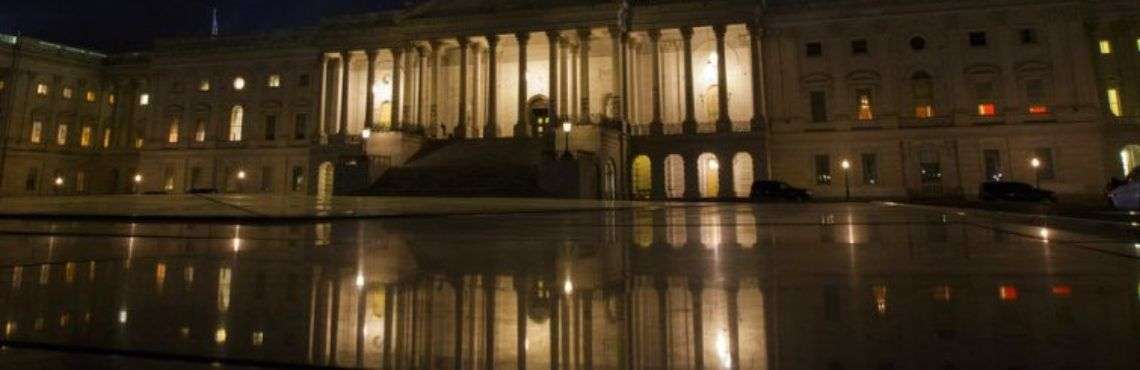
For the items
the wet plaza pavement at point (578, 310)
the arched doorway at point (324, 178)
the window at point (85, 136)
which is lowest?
the wet plaza pavement at point (578, 310)

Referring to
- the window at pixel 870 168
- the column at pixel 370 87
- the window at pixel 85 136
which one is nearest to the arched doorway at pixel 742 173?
the window at pixel 870 168

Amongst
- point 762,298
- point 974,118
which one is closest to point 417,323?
point 762,298

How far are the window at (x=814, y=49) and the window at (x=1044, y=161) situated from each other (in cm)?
1399

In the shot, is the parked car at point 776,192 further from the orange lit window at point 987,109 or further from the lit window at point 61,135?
the lit window at point 61,135

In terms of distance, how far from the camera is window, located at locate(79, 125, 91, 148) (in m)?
59.0

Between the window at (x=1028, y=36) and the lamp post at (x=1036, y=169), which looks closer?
the lamp post at (x=1036, y=169)

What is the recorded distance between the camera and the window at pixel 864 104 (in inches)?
1569

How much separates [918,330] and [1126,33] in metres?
52.5

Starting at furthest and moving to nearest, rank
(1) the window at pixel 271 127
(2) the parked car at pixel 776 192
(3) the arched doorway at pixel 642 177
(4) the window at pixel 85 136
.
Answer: (4) the window at pixel 85 136, (1) the window at pixel 271 127, (3) the arched doorway at pixel 642 177, (2) the parked car at pixel 776 192

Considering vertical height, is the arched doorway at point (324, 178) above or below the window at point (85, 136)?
below

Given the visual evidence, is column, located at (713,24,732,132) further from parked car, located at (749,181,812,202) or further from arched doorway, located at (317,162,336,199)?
arched doorway, located at (317,162,336,199)

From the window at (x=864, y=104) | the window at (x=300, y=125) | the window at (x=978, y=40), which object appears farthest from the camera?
the window at (x=300, y=125)

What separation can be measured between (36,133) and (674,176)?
58.7 m

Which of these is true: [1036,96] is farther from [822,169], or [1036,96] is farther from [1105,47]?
[822,169]
